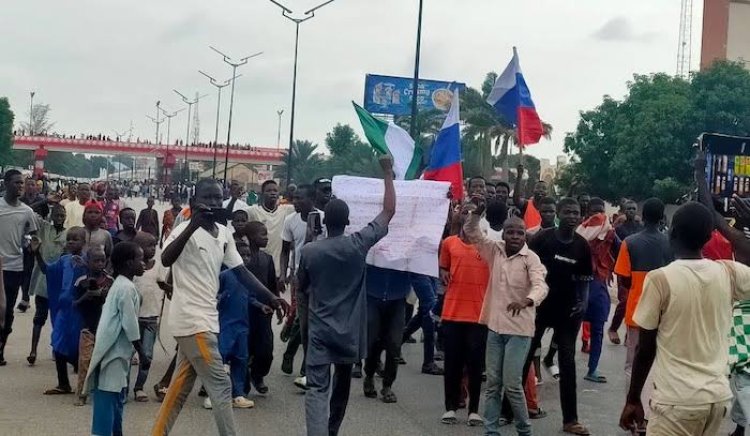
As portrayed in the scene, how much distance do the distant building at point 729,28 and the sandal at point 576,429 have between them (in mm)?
54312

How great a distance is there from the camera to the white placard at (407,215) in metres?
7.94

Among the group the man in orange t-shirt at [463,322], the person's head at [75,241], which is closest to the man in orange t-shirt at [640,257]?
the man in orange t-shirt at [463,322]

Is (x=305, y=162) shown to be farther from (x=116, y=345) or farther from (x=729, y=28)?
(x=116, y=345)

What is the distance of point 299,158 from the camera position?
8106cm

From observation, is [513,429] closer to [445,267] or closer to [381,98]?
[445,267]

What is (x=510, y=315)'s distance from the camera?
6895 mm

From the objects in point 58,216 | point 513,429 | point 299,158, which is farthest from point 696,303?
point 299,158

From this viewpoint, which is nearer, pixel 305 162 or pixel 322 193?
pixel 322 193

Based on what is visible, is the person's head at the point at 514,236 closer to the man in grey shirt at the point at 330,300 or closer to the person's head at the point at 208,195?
the man in grey shirt at the point at 330,300

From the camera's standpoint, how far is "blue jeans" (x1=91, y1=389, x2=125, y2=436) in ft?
21.0

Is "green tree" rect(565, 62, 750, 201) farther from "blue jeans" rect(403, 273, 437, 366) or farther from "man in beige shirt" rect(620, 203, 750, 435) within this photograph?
"man in beige shirt" rect(620, 203, 750, 435)

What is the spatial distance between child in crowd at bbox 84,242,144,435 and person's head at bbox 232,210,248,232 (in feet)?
8.28

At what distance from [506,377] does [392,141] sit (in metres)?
3.02

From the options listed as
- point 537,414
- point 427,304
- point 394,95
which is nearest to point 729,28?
point 394,95
